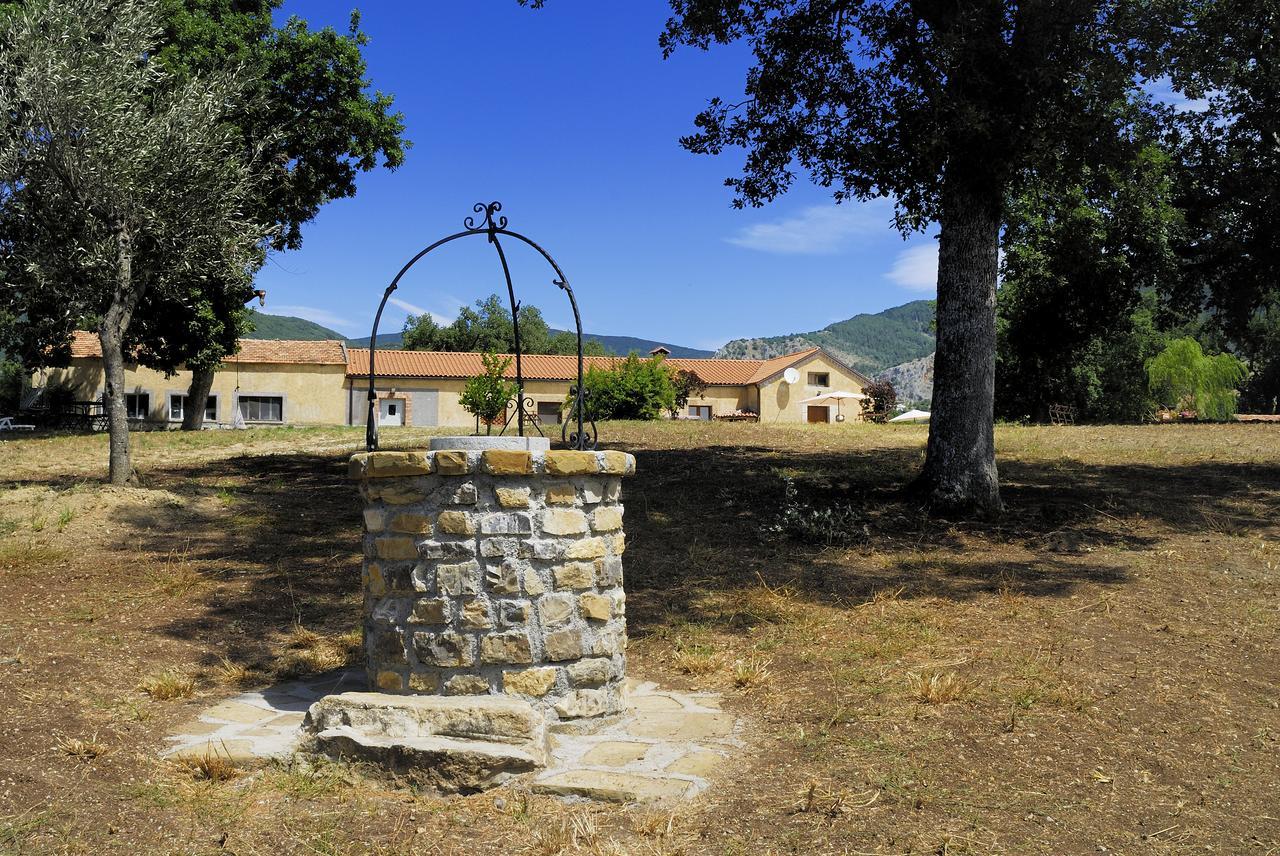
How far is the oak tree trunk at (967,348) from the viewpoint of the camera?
35.5 ft

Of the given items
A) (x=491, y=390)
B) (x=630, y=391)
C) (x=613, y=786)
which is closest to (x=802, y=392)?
(x=630, y=391)

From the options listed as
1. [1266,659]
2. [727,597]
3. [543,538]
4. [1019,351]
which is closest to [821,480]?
[727,597]

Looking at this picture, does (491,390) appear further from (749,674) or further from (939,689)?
(939,689)

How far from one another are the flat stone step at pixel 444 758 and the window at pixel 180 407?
4370cm

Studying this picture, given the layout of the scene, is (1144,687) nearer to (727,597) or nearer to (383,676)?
(727,597)

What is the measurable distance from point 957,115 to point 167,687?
363 inches

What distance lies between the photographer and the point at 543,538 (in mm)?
5328

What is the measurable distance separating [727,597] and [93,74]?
1097cm

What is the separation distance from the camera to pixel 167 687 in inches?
231

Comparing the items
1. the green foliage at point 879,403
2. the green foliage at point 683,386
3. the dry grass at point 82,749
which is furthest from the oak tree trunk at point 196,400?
the dry grass at point 82,749

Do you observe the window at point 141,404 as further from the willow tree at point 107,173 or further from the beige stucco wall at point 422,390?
the willow tree at point 107,173

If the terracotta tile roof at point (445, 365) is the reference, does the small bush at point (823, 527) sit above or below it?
below

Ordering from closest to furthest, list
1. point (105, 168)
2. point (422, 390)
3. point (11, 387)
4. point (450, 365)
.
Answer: point (105, 168)
point (11, 387)
point (422, 390)
point (450, 365)

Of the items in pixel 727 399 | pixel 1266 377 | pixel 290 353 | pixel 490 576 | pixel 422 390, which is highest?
pixel 290 353
